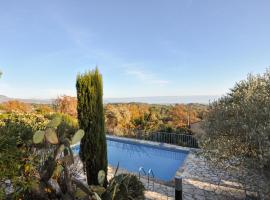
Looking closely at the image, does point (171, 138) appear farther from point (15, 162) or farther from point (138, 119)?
point (15, 162)

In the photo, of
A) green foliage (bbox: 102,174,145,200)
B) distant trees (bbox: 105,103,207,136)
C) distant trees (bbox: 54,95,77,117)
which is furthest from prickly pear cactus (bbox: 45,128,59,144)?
distant trees (bbox: 54,95,77,117)

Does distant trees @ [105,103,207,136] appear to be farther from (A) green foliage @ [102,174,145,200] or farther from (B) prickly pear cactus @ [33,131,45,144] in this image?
(B) prickly pear cactus @ [33,131,45,144]

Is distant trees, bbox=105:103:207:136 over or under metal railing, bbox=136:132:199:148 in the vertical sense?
over

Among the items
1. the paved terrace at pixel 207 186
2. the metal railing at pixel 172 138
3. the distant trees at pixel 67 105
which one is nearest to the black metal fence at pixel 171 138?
the metal railing at pixel 172 138

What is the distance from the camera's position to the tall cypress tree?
654 cm

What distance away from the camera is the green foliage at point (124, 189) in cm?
501

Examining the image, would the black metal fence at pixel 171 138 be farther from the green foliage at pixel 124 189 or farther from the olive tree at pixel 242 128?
the green foliage at pixel 124 189

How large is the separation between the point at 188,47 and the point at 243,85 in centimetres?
1694

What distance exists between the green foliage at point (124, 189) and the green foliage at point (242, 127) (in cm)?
218

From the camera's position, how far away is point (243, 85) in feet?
21.0

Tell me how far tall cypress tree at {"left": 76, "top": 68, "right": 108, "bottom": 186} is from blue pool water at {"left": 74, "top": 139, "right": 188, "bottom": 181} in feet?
18.1

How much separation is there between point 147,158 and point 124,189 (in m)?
8.82

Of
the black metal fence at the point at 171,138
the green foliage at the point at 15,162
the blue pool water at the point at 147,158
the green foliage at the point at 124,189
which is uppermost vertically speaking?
the green foliage at the point at 15,162

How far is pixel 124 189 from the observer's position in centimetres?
529
